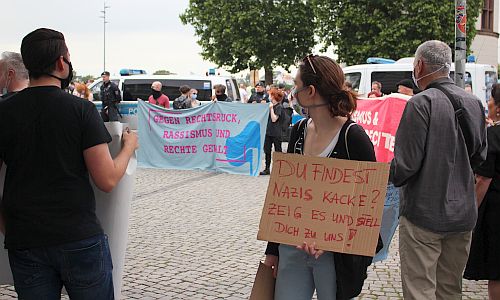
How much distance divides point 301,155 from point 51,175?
108 cm

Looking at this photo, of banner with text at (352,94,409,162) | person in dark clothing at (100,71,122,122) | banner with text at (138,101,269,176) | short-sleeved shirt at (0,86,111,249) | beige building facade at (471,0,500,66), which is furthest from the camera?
beige building facade at (471,0,500,66)

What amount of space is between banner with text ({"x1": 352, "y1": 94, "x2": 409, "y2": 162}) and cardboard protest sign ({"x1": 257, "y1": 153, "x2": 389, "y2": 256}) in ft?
11.3

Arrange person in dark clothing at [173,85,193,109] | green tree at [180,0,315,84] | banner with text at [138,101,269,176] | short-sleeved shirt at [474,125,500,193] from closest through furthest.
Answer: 1. short-sleeved shirt at [474,125,500,193]
2. banner with text at [138,101,269,176]
3. person in dark clothing at [173,85,193,109]
4. green tree at [180,0,315,84]

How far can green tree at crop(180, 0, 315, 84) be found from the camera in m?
36.8

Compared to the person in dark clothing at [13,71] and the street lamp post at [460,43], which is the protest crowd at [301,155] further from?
the street lamp post at [460,43]

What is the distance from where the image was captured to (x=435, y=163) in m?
3.46

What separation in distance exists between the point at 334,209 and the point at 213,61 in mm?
36950

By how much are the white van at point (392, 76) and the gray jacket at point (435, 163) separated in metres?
13.6

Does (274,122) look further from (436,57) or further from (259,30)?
(259,30)

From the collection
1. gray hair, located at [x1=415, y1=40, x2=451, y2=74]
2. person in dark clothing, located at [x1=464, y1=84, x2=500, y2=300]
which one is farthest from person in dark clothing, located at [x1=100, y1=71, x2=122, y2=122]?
gray hair, located at [x1=415, y1=40, x2=451, y2=74]

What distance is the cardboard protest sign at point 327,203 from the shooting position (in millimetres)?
2826

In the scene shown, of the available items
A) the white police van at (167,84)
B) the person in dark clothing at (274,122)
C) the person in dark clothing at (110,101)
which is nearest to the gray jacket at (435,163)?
the person in dark clothing at (274,122)

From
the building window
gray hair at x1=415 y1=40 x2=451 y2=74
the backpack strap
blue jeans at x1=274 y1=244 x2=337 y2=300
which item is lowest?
blue jeans at x1=274 y1=244 x2=337 y2=300

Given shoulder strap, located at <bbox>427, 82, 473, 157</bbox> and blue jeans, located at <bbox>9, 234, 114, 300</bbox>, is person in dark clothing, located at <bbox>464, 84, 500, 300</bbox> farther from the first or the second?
blue jeans, located at <bbox>9, 234, 114, 300</bbox>
